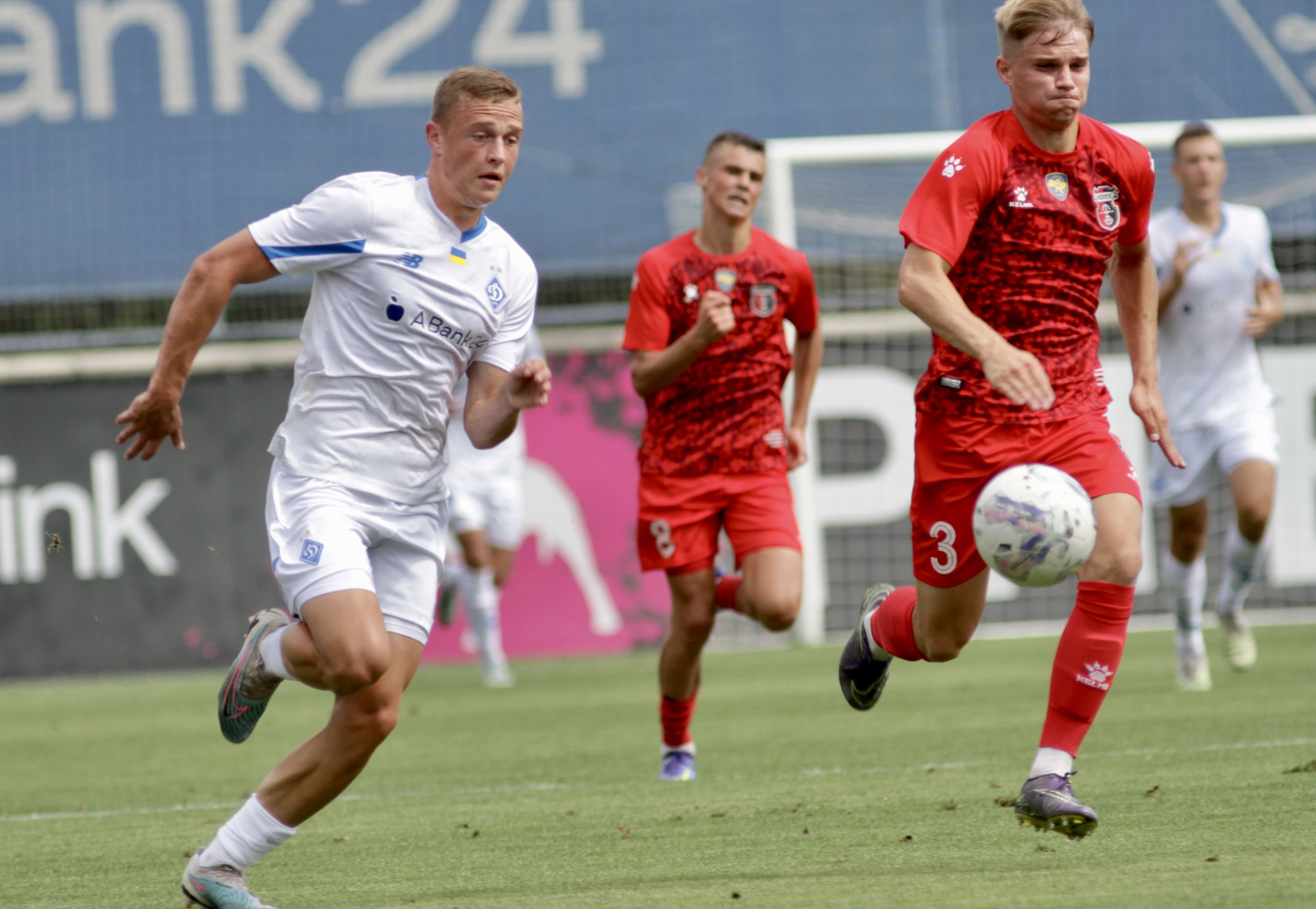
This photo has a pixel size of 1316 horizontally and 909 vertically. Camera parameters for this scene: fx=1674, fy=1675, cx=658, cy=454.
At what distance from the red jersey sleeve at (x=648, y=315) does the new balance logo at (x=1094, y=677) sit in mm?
2846

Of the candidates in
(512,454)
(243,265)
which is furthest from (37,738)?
(243,265)

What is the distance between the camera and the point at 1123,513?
15.0ft

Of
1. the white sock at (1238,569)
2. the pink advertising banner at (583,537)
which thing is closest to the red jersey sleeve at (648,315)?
the white sock at (1238,569)

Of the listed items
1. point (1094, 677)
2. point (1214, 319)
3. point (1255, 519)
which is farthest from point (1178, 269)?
point (1094, 677)

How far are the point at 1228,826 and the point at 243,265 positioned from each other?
123 inches

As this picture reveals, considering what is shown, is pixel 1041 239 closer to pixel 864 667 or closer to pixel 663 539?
pixel 864 667

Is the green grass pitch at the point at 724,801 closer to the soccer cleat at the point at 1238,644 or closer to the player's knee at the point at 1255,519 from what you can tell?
the soccer cleat at the point at 1238,644

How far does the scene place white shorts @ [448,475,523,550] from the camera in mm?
10883

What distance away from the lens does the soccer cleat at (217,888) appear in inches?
165

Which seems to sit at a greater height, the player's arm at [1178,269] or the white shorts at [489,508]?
the player's arm at [1178,269]

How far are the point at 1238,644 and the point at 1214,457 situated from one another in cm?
112

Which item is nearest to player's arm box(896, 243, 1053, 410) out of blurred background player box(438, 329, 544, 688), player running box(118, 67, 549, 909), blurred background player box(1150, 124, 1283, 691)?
player running box(118, 67, 549, 909)

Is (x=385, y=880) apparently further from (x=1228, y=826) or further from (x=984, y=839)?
(x=1228, y=826)

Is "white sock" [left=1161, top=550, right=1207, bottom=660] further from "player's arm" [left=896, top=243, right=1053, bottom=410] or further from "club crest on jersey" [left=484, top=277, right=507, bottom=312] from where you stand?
"club crest on jersey" [left=484, top=277, right=507, bottom=312]
